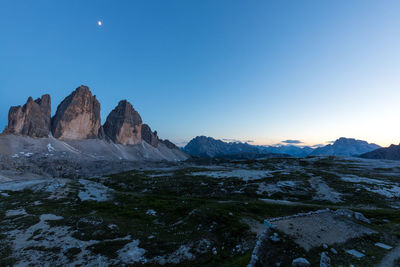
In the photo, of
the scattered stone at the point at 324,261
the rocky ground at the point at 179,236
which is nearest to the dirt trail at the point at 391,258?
the rocky ground at the point at 179,236

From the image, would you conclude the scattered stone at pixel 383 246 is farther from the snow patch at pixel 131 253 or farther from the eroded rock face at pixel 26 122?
the eroded rock face at pixel 26 122

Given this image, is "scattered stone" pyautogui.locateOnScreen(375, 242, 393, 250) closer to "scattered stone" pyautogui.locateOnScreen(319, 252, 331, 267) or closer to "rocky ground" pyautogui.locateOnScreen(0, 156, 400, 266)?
"rocky ground" pyautogui.locateOnScreen(0, 156, 400, 266)

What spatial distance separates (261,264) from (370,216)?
26.6 meters

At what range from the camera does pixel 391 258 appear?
12391mm

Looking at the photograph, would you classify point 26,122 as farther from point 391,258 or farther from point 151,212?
point 391,258

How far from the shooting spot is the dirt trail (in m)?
11.6

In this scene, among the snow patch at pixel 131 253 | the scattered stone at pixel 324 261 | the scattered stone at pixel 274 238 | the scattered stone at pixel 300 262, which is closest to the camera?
the scattered stone at pixel 324 261

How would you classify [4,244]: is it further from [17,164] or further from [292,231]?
[17,164]

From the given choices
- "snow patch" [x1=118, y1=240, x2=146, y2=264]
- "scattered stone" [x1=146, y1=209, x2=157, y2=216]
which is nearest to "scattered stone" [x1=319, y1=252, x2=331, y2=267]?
"snow patch" [x1=118, y1=240, x2=146, y2=264]

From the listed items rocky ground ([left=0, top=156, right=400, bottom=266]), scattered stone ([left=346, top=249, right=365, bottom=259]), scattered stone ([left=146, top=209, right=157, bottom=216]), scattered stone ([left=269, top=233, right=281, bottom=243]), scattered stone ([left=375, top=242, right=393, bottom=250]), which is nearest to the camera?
scattered stone ([left=346, top=249, right=365, bottom=259])

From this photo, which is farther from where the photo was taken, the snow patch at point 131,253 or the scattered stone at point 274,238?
the snow patch at point 131,253

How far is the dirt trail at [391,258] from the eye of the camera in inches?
457

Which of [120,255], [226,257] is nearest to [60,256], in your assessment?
[120,255]

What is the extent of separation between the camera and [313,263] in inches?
471
